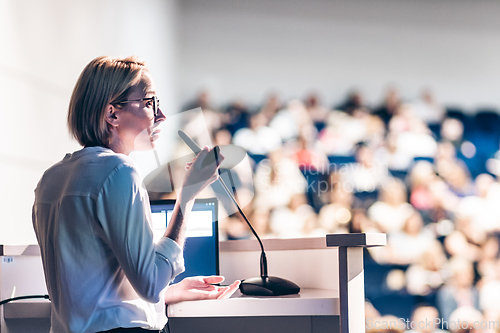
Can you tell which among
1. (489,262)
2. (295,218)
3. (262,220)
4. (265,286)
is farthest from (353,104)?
(265,286)

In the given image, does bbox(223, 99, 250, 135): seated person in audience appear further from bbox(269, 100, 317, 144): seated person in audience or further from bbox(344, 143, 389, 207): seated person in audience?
bbox(344, 143, 389, 207): seated person in audience

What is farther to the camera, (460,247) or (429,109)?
(429,109)

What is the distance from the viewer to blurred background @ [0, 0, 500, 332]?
2191 millimetres

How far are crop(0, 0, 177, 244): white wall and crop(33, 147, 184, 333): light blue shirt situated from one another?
523mm

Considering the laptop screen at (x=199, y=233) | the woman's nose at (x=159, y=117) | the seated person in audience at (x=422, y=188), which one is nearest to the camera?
the woman's nose at (x=159, y=117)

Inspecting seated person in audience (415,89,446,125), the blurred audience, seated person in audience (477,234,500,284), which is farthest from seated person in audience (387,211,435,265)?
seated person in audience (415,89,446,125)

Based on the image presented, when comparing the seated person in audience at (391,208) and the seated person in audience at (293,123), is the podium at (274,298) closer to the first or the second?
the seated person in audience at (391,208)

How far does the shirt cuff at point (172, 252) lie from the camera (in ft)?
1.96

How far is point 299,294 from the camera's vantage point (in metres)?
0.80

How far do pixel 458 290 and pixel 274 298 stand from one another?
177cm

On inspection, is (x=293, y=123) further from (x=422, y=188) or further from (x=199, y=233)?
(x=199, y=233)

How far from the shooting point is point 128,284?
2.00 ft

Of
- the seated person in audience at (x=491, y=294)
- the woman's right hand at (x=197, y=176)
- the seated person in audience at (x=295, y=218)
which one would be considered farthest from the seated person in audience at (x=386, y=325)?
the woman's right hand at (x=197, y=176)

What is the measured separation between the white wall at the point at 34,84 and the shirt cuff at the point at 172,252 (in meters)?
0.60
